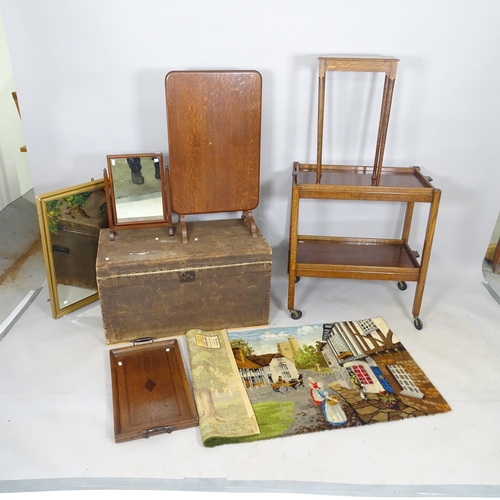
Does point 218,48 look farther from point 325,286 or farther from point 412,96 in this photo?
point 325,286

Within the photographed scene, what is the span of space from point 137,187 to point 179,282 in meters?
0.52

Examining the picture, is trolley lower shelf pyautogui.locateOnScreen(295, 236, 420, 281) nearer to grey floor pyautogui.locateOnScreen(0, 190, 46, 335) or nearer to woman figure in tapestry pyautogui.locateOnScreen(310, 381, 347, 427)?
woman figure in tapestry pyautogui.locateOnScreen(310, 381, 347, 427)

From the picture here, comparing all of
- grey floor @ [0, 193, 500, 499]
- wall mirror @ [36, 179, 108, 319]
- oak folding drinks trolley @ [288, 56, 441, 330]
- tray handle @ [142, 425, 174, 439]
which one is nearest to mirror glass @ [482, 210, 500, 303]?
grey floor @ [0, 193, 500, 499]

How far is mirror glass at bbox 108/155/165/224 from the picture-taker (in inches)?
90.7

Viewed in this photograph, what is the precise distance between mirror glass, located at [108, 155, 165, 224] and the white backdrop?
0.76ft

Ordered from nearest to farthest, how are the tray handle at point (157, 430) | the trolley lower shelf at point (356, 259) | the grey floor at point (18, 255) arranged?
the tray handle at point (157, 430), the trolley lower shelf at point (356, 259), the grey floor at point (18, 255)

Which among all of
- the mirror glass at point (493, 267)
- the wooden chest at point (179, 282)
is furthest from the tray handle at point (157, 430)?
the mirror glass at point (493, 267)

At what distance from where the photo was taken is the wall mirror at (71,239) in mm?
2311

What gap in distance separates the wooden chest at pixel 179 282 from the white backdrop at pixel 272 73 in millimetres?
530

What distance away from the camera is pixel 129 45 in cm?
228

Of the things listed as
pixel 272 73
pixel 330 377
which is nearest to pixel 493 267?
pixel 330 377

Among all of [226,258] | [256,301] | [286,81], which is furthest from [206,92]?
[256,301]

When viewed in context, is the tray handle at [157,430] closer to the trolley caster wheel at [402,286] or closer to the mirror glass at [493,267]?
the trolley caster wheel at [402,286]

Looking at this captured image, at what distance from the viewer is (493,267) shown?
2984mm
